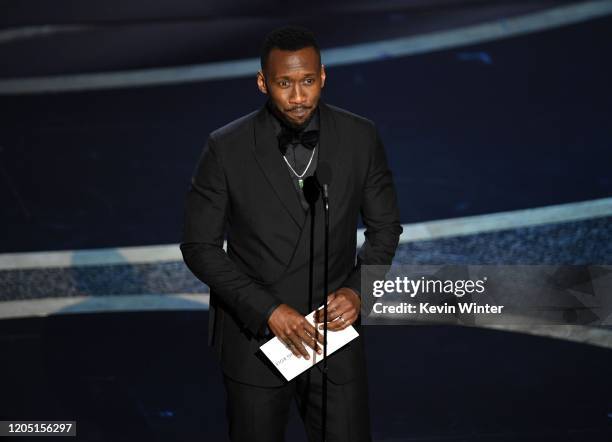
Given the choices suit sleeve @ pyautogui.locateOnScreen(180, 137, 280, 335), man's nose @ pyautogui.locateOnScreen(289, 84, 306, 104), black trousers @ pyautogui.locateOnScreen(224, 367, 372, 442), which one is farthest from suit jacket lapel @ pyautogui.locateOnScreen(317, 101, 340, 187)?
black trousers @ pyautogui.locateOnScreen(224, 367, 372, 442)

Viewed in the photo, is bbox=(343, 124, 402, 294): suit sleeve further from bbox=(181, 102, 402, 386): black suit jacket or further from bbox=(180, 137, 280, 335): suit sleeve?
bbox=(180, 137, 280, 335): suit sleeve

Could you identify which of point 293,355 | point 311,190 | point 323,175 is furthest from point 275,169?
point 293,355

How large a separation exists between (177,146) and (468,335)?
3586mm

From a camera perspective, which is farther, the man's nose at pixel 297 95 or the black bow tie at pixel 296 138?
the black bow tie at pixel 296 138

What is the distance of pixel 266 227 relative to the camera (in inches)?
147

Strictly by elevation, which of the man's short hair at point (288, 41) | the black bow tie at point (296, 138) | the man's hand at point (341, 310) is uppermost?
the man's short hair at point (288, 41)

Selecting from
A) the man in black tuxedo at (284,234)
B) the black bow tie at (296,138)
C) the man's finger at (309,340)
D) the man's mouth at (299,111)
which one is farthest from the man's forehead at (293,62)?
the man's finger at (309,340)

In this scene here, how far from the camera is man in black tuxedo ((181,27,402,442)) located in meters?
3.66

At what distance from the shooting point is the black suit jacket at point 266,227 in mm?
3725

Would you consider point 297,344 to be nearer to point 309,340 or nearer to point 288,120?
point 309,340

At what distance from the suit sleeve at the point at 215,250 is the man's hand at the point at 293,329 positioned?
0.12ft

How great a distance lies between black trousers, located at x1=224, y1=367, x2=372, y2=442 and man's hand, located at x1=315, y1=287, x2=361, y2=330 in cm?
26

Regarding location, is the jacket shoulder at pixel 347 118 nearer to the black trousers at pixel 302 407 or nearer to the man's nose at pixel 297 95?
the man's nose at pixel 297 95

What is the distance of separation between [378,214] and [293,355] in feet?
2.01
